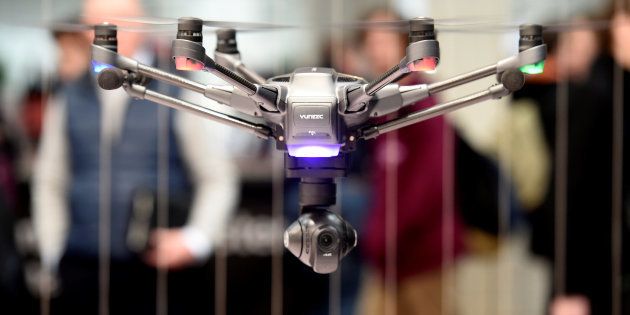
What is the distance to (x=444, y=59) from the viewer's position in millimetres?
2152

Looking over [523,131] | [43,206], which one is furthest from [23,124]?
[523,131]

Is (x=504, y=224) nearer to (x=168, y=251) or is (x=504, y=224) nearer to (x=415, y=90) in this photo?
(x=168, y=251)

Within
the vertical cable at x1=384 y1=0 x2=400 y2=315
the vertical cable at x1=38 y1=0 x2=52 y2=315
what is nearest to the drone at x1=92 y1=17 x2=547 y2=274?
the vertical cable at x1=384 y1=0 x2=400 y2=315

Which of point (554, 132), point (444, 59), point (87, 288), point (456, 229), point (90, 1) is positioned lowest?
point (87, 288)

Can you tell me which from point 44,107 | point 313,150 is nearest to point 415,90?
point 313,150

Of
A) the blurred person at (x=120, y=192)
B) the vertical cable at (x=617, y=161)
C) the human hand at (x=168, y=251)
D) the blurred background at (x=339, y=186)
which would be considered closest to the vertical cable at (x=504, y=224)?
the blurred background at (x=339, y=186)

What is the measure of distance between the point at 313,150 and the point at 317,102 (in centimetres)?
6

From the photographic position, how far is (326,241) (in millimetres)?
1109

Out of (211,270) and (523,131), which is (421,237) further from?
(211,270)

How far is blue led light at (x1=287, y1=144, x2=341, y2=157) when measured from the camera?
1063 millimetres

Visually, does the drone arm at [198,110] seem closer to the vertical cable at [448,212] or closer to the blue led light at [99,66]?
the blue led light at [99,66]

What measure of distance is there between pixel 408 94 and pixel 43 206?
4.61 ft

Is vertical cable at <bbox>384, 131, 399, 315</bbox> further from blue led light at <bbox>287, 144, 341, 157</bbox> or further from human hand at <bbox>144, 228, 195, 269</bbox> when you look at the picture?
blue led light at <bbox>287, 144, 341, 157</bbox>

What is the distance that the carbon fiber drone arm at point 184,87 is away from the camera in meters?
1.08
